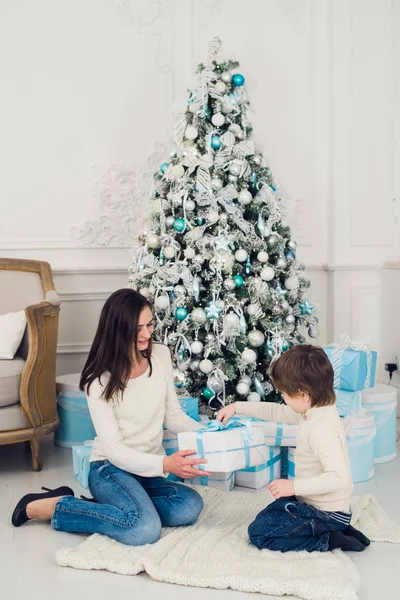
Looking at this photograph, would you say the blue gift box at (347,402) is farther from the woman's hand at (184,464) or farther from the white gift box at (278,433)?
the woman's hand at (184,464)

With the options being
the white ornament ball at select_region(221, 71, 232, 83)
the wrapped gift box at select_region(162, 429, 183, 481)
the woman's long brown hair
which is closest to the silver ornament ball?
the white ornament ball at select_region(221, 71, 232, 83)

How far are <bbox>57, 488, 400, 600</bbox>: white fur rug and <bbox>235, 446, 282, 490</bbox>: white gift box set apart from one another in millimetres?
419

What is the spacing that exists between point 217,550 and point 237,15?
3.26m

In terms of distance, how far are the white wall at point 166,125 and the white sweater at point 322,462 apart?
7.25ft

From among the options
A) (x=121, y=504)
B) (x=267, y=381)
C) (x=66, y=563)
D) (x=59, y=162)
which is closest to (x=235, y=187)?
(x=267, y=381)

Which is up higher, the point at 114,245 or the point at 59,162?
the point at 59,162

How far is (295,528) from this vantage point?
2330 mm

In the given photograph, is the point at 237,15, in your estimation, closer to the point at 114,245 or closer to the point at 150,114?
the point at 150,114

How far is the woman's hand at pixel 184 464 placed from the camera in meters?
2.37

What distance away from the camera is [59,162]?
4.26 meters

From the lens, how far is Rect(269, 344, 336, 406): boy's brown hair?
7.70 feet

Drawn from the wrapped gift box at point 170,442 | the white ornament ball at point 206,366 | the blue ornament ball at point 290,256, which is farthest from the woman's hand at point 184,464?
the blue ornament ball at point 290,256

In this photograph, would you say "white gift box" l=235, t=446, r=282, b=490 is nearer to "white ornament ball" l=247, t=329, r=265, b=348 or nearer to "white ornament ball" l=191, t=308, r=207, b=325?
"white ornament ball" l=247, t=329, r=265, b=348

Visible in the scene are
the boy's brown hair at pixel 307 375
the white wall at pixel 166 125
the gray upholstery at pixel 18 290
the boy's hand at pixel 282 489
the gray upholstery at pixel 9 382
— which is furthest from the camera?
the white wall at pixel 166 125
